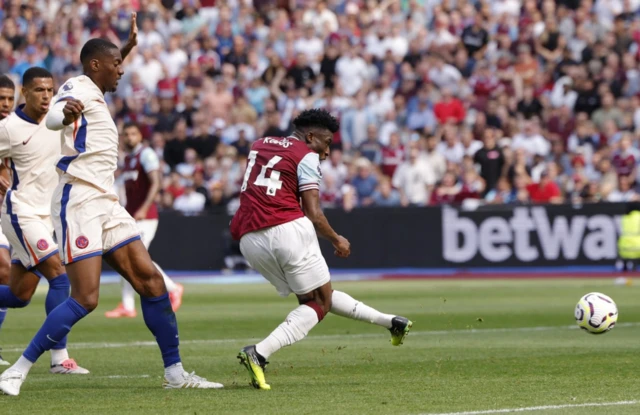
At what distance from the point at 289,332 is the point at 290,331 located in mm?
12

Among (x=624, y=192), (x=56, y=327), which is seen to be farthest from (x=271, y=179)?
(x=624, y=192)

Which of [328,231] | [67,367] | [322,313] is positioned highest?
[328,231]

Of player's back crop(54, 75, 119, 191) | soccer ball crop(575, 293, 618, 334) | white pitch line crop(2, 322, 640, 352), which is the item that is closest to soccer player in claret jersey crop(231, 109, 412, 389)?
player's back crop(54, 75, 119, 191)

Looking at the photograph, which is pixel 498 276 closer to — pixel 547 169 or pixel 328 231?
pixel 547 169

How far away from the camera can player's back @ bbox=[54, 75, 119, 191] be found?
8.62 metres

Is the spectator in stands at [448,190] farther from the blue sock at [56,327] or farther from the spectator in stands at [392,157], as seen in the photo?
the blue sock at [56,327]

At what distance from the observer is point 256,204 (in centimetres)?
913

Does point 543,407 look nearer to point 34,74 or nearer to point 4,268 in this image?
point 34,74

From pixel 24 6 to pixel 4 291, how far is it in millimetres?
23533

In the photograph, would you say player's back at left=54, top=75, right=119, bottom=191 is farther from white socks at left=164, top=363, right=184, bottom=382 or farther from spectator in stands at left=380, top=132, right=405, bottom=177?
spectator in stands at left=380, top=132, right=405, bottom=177

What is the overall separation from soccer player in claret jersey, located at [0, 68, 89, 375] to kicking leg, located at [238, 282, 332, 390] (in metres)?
2.01

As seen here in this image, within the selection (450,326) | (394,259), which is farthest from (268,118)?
(450,326)

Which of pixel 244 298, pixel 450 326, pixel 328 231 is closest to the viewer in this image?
pixel 328 231

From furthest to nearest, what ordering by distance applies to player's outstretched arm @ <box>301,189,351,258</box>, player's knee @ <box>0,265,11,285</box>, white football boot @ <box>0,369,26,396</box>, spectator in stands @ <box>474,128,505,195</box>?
spectator in stands @ <box>474,128,505,195</box> → player's knee @ <box>0,265,11,285</box> → player's outstretched arm @ <box>301,189,351,258</box> → white football boot @ <box>0,369,26,396</box>
